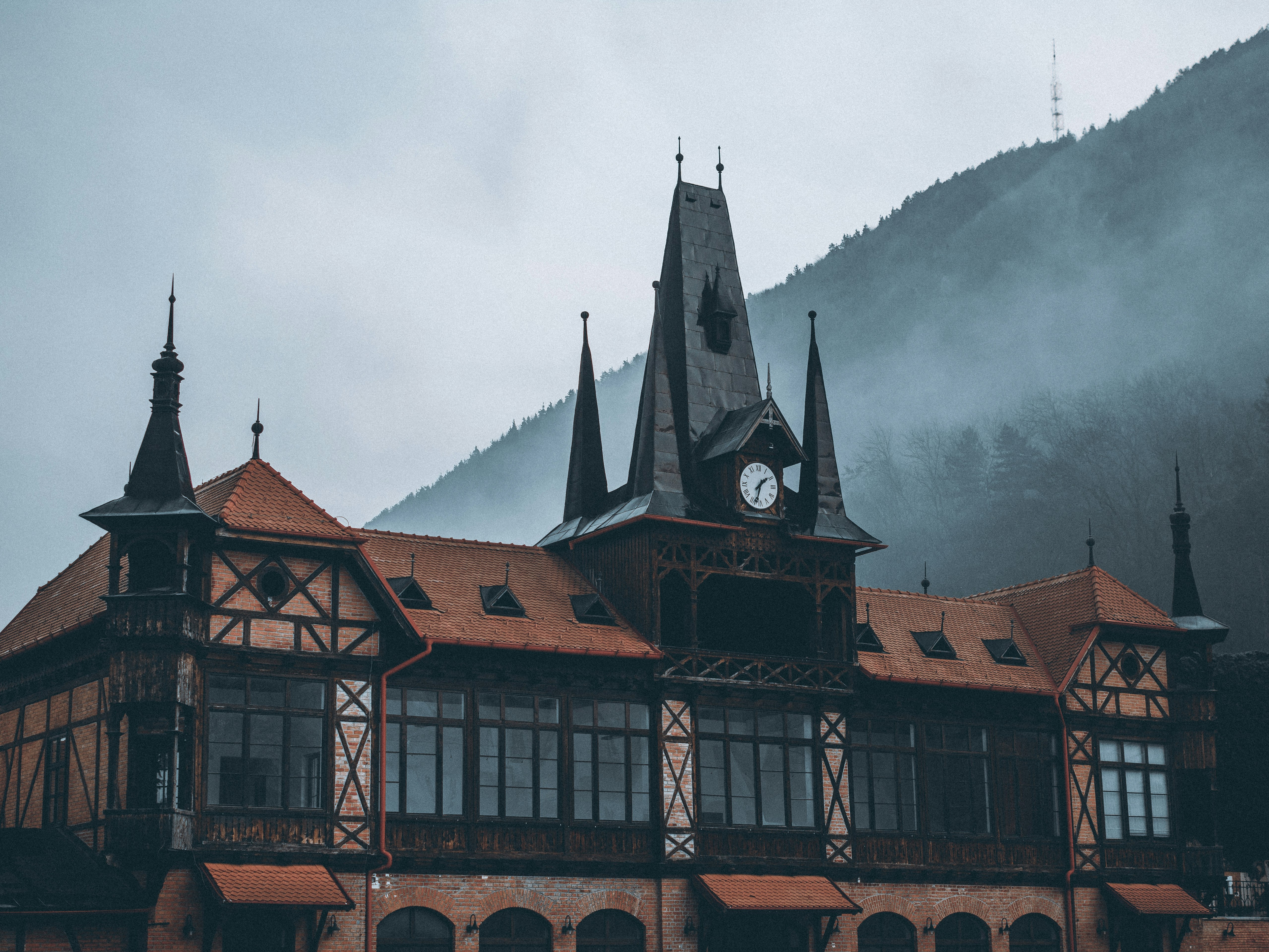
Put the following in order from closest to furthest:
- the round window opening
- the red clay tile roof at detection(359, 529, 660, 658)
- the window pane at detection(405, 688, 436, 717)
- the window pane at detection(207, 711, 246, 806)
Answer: the window pane at detection(207, 711, 246, 806), the round window opening, the window pane at detection(405, 688, 436, 717), the red clay tile roof at detection(359, 529, 660, 658)

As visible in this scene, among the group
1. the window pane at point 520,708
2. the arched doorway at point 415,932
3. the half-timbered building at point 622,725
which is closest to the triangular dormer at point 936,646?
the half-timbered building at point 622,725

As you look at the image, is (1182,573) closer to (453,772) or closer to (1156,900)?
(1156,900)

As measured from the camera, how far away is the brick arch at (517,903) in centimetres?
3241

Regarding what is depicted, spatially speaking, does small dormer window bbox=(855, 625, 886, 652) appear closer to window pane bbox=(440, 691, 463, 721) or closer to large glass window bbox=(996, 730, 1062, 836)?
large glass window bbox=(996, 730, 1062, 836)

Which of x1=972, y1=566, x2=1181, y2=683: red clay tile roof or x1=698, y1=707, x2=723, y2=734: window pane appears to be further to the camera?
x1=972, y1=566, x2=1181, y2=683: red clay tile roof

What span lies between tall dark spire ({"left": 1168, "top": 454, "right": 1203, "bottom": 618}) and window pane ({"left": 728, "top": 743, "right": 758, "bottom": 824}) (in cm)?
1430

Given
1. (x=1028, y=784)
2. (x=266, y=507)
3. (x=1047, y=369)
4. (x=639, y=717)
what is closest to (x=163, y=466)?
(x=266, y=507)

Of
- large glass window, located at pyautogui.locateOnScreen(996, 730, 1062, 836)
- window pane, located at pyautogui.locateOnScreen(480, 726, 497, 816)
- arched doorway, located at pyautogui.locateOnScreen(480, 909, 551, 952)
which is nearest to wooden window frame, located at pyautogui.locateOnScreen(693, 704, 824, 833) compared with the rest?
arched doorway, located at pyautogui.locateOnScreen(480, 909, 551, 952)

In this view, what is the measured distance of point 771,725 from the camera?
3709cm

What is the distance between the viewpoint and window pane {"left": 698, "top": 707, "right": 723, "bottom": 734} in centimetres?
3616

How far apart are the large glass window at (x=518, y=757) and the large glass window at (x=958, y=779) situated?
1013 cm

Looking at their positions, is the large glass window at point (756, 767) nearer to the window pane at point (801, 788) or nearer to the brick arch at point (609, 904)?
the window pane at point (801, 788)

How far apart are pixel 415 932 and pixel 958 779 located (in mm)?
14626

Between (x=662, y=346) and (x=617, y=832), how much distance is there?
11.9 meters
